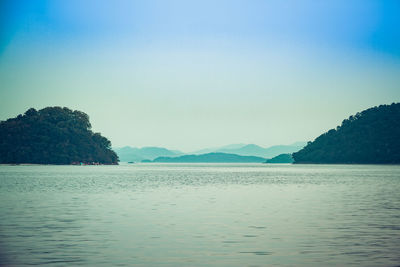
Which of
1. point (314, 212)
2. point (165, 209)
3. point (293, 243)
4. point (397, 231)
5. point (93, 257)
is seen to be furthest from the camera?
point (165, 209)

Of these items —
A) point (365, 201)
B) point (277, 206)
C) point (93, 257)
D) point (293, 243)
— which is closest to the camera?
point (93, 257)

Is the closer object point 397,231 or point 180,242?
point 180,242

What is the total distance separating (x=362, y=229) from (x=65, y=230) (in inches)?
636

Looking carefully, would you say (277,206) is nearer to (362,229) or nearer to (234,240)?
(362,229)

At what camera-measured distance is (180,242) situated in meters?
23.2

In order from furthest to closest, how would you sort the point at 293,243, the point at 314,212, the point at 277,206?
1. the point at 277,206
2. the point at 314,212
3. the point at 293,243

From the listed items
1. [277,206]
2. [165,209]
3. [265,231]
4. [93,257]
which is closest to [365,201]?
[277,206]

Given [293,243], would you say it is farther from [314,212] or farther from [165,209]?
[165,209]

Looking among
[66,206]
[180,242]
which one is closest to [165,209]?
[66,206]

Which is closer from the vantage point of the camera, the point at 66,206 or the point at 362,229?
the point at 362,229

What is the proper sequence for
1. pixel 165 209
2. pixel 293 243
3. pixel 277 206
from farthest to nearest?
pixel 277 206 → pixel 165 209 → pixel 293 243

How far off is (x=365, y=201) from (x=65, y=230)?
1142 inches

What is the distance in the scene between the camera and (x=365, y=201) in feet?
149

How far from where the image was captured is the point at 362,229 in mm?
27312
